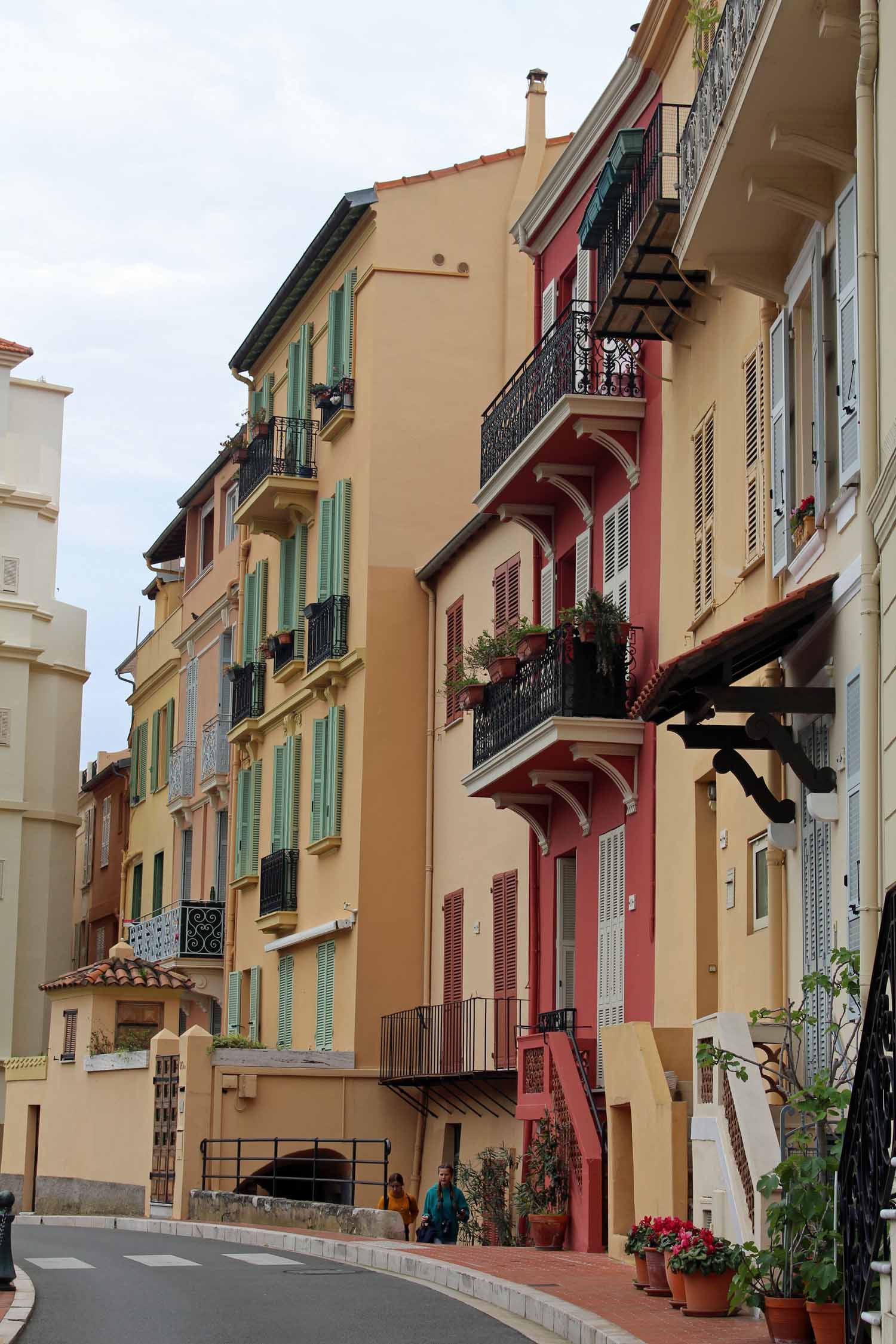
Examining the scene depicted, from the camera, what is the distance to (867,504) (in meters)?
11.0

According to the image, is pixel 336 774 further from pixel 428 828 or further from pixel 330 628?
pixel 330 628

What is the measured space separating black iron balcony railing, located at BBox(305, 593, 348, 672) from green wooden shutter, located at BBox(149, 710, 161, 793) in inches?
509

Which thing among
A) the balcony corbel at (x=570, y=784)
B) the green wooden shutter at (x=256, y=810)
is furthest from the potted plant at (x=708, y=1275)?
the green wooden shutter at (x=256, y=810)

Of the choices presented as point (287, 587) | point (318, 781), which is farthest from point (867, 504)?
point (287, 587)

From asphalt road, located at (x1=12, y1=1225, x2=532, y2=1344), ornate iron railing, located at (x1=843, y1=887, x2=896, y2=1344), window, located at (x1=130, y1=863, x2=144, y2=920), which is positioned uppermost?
window, located at (x1=130, y1=863, x2=144, y2=920)

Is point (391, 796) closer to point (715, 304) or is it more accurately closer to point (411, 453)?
point (411, 453)

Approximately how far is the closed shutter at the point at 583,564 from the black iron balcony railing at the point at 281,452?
990cm

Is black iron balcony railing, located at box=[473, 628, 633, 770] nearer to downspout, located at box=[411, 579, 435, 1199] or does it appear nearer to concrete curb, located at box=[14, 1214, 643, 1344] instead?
concrete curb, located at box=[14, 1214, 643, 1344]

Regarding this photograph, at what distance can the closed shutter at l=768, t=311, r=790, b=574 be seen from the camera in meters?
13.8

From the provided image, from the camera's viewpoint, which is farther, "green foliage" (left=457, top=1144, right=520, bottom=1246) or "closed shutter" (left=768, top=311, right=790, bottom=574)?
"green foliage" (left=457, top=1144, right=520, bottom=1246)

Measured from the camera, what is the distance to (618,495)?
20.8 m

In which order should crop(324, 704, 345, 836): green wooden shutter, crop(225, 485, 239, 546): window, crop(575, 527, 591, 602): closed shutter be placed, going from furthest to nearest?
crop(225, 485, 239, 546): window, crop(324, 704, 345, 836): green wooden shutter, crop(575, 527, 591, 602): closed shutter

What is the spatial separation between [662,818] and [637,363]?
4.75m

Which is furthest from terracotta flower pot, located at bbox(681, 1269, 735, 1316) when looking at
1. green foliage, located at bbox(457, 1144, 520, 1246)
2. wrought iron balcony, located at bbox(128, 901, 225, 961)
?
wrought iron balcony, located at bbox(128, 901, 225, 961)
